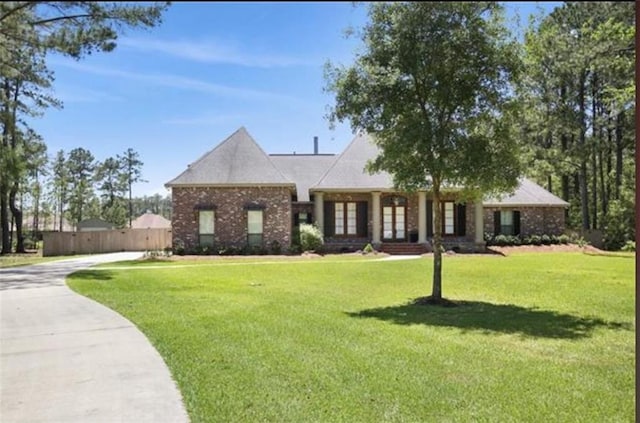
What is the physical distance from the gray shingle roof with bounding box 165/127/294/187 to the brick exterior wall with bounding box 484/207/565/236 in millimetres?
11369

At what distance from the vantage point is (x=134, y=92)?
361 centimetres

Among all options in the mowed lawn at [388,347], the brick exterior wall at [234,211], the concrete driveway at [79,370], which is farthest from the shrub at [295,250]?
the concrete driveway at [79,370]

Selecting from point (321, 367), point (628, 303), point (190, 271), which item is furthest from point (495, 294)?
point (190, 271)

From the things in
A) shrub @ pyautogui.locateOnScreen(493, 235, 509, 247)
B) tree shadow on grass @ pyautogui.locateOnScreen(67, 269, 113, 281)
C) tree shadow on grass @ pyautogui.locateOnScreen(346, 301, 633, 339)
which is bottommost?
tree shadow on grass @ pyautogui.locateOnScreen(346, 301, 633, 339)

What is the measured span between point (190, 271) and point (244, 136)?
1313 cm

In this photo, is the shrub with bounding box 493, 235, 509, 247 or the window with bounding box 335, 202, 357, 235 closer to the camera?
the window with bounding box 335, 202, 357, 235

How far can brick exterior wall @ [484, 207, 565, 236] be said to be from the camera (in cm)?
3022

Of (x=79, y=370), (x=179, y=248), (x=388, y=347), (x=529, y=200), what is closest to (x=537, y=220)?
(x=529, y=200)

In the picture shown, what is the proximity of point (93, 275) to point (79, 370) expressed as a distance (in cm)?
1127

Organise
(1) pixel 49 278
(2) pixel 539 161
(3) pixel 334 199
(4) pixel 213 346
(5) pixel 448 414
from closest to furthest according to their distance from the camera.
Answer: (5) pixel 448 414, (4) pixel 213 346, (1) pixel 49 278, (3) pixel 334 199, (2) pixel 539 161

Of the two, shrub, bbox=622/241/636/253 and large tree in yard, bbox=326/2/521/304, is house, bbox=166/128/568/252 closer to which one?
shrub, bbox=622/241/636/253

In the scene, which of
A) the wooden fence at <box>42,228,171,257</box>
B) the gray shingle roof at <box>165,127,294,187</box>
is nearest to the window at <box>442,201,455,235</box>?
the gray shingle roof at <box>165,127,294,187</box>

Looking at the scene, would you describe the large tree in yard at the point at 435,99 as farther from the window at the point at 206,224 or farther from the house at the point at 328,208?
the window at the point at 206,224

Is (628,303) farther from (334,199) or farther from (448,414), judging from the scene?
(334,199)
